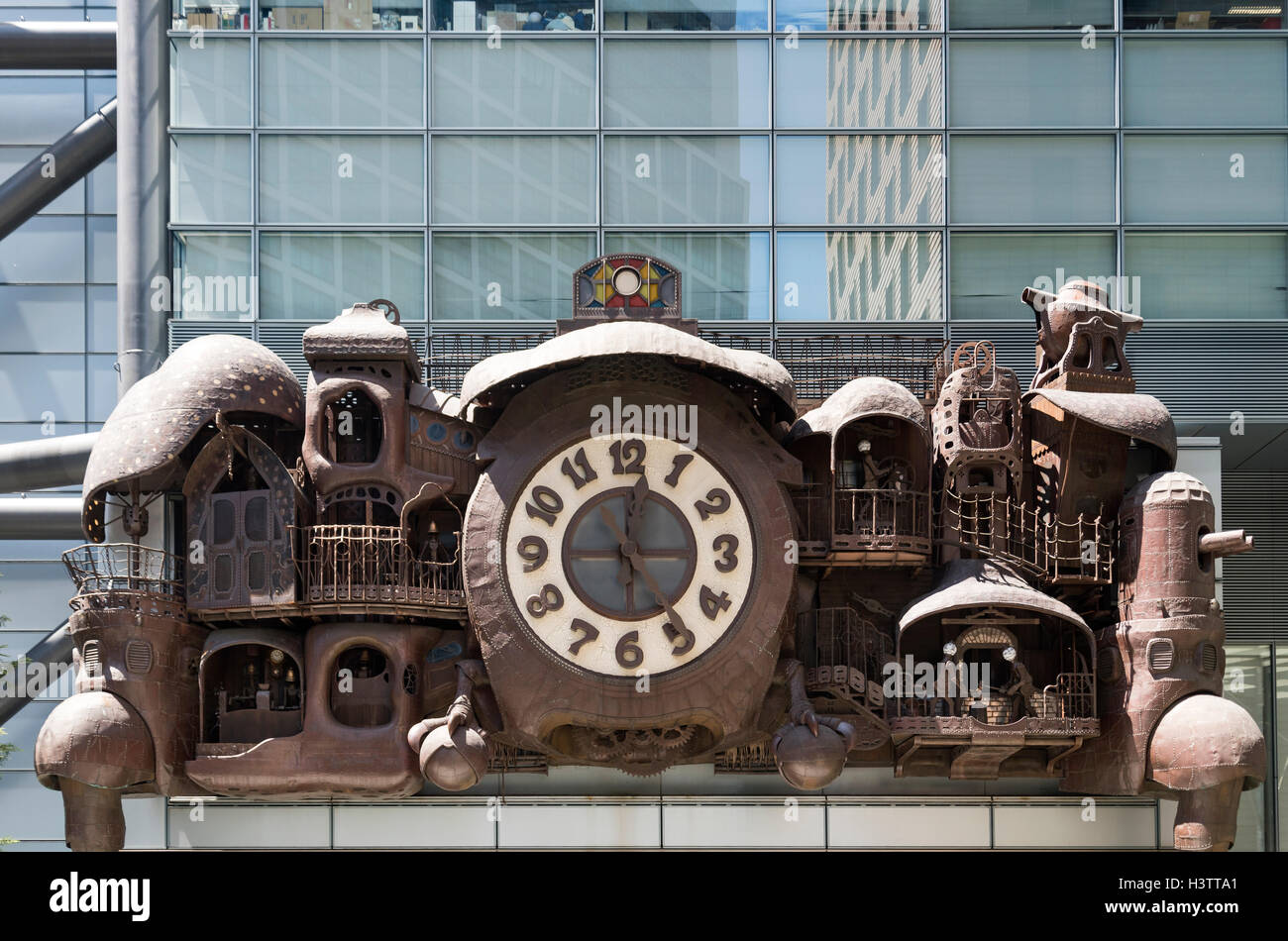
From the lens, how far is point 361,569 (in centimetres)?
2806

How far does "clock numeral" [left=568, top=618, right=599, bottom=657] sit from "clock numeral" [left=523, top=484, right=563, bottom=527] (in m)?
1.55

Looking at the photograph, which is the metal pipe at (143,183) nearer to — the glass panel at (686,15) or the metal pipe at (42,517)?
the metal pipe at (42,517)

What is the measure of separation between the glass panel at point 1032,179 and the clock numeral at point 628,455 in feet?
37.4

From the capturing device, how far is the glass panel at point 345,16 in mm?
36594

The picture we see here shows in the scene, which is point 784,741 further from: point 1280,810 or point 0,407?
point 0,407

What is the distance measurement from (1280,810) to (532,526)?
1771 centimetres

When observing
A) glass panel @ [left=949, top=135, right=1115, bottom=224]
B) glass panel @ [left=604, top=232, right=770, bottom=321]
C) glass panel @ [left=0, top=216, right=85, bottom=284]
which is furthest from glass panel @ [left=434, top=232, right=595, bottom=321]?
glass panel @ [left=0, top=216, right=85, bottom=284]

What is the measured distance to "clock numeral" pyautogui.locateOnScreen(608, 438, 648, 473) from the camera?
2798 cm

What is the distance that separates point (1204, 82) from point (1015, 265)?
17.9 feet

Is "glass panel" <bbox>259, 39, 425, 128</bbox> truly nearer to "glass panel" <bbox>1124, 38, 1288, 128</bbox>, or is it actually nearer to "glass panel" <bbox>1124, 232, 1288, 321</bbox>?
"glass panel" <bbox>1124, 38, 1288, 128</bbox>

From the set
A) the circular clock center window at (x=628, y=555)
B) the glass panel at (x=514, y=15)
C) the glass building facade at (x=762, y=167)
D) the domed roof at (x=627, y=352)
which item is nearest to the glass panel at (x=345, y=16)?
the glass building facade at (x=762, y=167)

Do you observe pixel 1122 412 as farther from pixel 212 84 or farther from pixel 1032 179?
pixel 212 84

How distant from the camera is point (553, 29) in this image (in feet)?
120

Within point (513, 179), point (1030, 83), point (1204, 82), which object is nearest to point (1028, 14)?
point (1030, 83)
